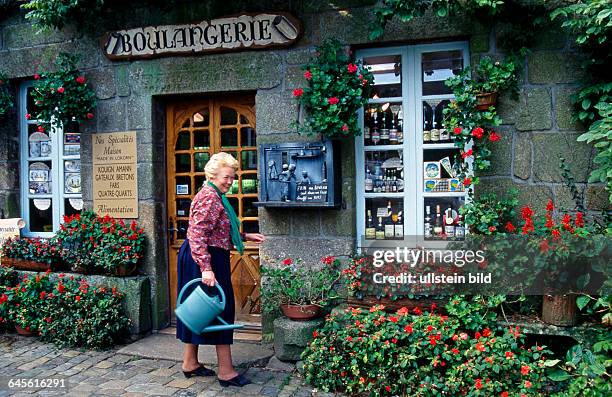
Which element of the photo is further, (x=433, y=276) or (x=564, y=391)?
(x=433, y=276)

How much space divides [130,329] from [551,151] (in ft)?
13.7

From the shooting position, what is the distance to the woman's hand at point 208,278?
395 cm

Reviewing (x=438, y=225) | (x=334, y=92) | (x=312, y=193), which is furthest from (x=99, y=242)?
(x=438, y=225)

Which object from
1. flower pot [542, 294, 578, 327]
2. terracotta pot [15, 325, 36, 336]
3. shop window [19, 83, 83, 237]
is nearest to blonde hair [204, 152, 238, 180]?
flower pot [542, 294, 578, 327]

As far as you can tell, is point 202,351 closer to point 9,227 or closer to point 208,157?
point 208,157

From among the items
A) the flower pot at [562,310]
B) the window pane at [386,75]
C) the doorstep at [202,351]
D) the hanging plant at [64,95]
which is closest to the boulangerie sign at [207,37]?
the hanging plant at [64,95]

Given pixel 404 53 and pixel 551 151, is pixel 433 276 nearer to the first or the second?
pixel 551 151

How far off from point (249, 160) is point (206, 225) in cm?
160

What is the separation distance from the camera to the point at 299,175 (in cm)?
495

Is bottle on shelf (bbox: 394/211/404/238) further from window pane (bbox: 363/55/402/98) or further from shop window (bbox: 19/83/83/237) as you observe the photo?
shop window (bbox: 19/83/83/237)

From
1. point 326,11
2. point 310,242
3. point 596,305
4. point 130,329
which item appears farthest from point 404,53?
point 130,329

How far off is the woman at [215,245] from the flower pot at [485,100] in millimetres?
2024

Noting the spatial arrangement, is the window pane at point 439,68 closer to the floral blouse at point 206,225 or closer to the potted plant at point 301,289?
the potted plant at point 301,289

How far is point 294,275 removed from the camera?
16.3ft
